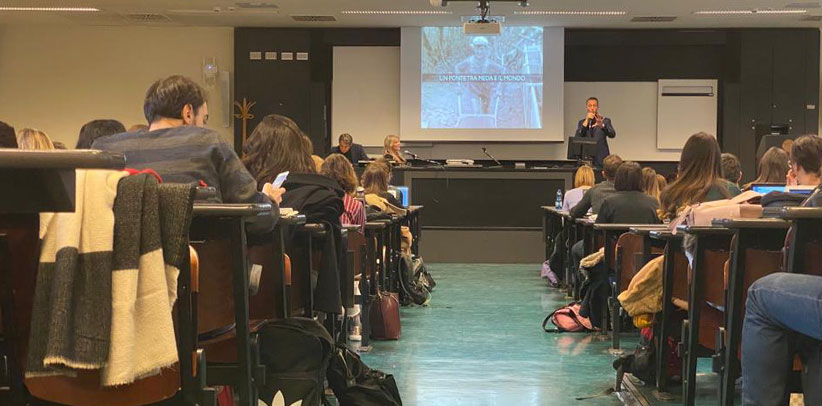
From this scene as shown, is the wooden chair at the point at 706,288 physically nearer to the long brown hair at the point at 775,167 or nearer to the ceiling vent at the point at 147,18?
the long brown hair at the point at 775,167

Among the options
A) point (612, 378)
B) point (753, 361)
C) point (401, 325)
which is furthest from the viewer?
point (401, 325)

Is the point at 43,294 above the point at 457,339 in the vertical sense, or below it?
above

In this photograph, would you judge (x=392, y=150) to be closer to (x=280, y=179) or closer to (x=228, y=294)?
(x=280, y=179)

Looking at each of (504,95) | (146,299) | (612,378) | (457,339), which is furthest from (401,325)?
(504,95)

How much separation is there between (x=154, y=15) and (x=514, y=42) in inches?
194

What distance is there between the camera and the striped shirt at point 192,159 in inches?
101

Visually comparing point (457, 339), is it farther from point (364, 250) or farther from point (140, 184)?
point (140, 184)

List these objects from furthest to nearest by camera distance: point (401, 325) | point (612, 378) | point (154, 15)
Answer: point (154, 15) → point (401, 325) → point (612, 378)

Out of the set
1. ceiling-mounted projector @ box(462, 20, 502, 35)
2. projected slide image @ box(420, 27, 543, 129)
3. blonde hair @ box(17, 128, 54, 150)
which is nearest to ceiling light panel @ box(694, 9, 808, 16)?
projected slide image @ box(420, 27, 543, 129)

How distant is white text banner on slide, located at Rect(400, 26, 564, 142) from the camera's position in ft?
→ 43.2

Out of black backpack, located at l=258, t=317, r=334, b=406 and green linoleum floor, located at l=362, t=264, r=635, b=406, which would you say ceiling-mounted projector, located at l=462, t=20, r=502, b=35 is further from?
black backpack, located at l=258, t=317, r=334, b=406

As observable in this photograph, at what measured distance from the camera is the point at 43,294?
1514 mm

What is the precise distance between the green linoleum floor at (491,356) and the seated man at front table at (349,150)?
4.40 meters

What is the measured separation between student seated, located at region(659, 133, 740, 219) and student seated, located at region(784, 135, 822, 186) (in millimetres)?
607
